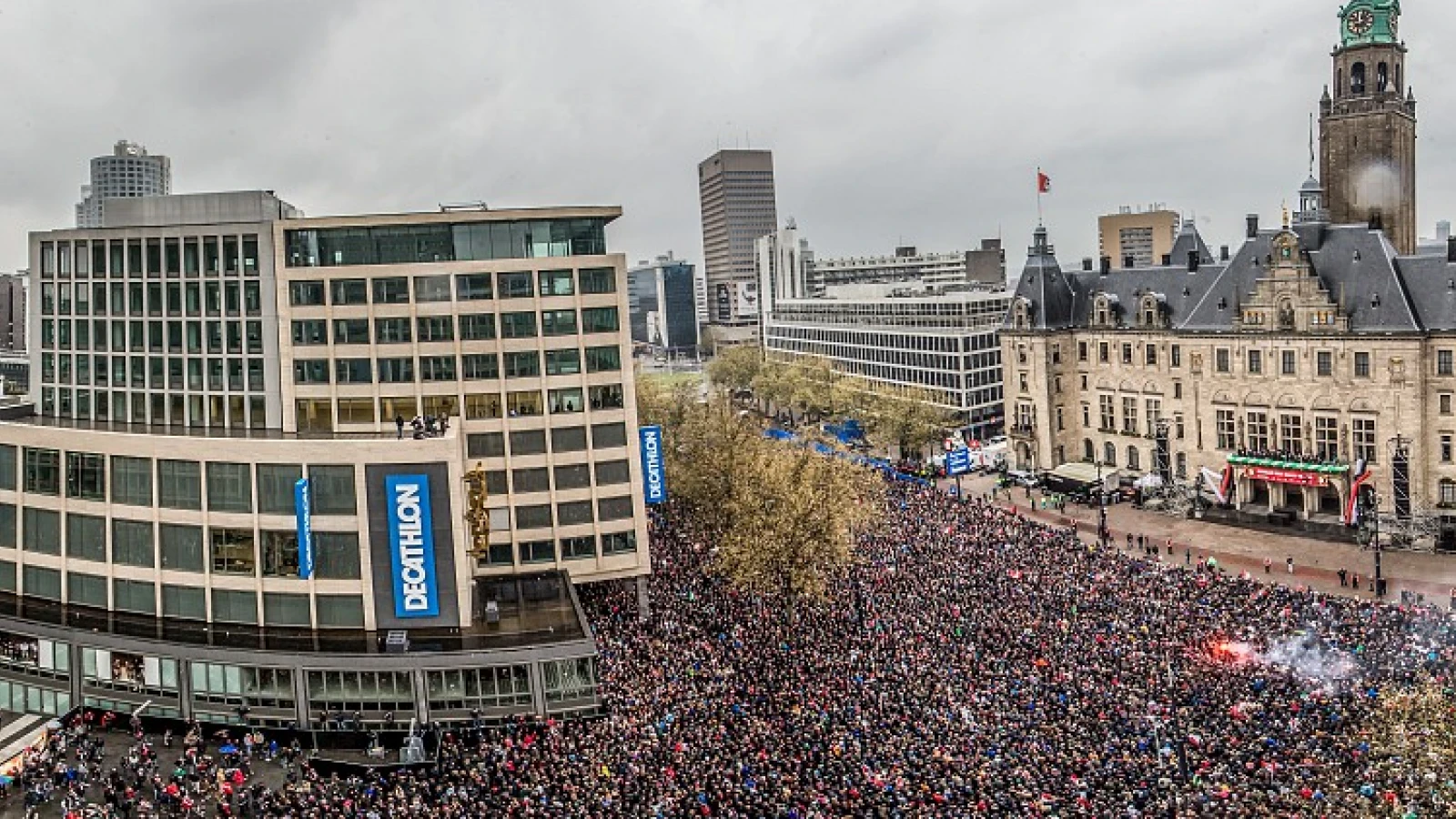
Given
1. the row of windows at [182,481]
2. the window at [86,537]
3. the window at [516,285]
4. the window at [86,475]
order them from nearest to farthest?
1. the row of windows at [182,481]
2. the window at [86,475]
3. the window at [86,537]
4. the window at [516,285]

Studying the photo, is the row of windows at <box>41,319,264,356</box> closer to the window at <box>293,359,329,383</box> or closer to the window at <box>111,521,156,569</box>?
the window at <box>293,359,329,383</box>

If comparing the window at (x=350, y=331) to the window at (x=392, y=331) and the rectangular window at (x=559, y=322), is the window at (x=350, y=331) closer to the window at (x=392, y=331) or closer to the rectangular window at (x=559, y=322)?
the window at (x=392, y=331)

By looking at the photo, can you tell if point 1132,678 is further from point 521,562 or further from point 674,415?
point 674,415

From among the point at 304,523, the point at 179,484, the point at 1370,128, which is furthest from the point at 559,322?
the point at 1370,128

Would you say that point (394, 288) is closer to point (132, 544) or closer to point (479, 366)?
point (479, 366)

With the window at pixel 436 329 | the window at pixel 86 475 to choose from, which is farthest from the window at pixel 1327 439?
Answer: the window at pixel 86 475

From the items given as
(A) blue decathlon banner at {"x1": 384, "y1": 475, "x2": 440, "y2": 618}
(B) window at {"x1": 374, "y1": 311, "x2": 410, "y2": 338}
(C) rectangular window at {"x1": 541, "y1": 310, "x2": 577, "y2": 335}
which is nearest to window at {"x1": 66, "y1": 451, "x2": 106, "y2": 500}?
(B) window at {"x1": 374, "y1": 311, "x2": 410, "y2": 338}
